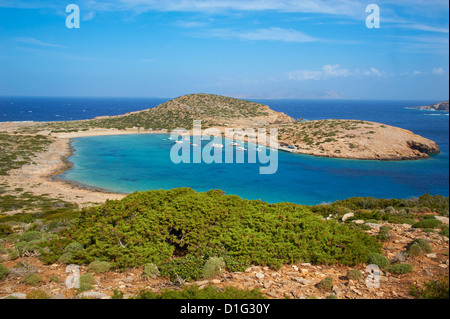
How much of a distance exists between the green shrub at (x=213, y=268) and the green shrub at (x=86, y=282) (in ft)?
8.04

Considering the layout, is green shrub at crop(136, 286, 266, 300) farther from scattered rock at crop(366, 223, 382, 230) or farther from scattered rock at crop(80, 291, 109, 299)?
scattered rock at crop(366, 223, 382, 230)

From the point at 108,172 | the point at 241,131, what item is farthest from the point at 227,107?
the point at 108,172

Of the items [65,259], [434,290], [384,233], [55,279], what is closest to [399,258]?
[434,290]

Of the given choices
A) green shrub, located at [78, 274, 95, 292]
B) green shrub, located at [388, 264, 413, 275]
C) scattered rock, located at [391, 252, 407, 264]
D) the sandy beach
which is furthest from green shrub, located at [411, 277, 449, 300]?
the sandy beach

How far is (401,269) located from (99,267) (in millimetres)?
7028

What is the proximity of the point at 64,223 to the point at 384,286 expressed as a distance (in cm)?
1205

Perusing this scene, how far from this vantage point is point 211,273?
21.9 ft

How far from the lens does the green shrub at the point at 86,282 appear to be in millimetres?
6184

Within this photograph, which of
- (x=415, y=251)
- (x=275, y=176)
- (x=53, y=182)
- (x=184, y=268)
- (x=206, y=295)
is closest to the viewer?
(x=206, y=295)

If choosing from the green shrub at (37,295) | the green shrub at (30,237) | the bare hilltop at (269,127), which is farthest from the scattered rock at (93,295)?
the bare hilltop at (269,127)

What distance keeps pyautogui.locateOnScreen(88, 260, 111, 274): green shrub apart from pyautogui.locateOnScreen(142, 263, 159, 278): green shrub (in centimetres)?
93

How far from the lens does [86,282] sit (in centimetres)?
651

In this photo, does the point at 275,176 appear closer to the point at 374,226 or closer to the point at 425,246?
the point at 374,226
